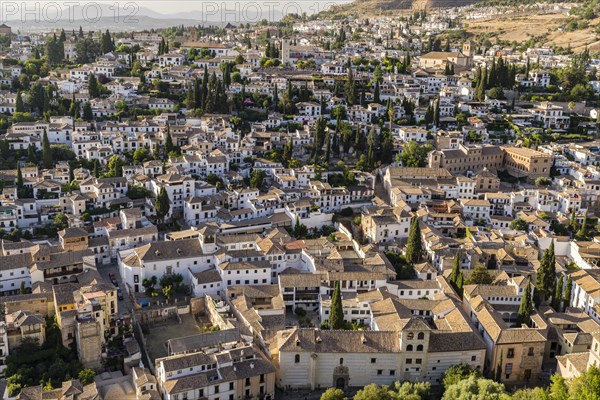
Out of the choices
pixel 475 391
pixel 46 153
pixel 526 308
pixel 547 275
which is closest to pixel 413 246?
pixel 547 275

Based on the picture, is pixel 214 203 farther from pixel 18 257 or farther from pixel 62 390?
pixel 62 390

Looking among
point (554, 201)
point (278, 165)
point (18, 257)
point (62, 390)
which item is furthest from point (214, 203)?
point (554, 201)

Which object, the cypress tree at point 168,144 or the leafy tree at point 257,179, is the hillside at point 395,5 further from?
the leafy tree at point 257,179

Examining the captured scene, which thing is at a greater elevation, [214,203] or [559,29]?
[559,29]

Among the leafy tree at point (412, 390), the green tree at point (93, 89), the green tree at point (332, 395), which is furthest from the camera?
the green tree at point (93, 89)

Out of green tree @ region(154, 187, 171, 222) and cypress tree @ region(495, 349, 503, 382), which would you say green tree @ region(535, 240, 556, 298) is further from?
green tree @ region(154, 187, 171, 222)

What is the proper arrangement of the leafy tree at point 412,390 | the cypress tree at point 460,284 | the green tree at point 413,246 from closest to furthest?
the leafy tree at point 412,390, the cypress tree at point 460,284, the green tree at point 413,246

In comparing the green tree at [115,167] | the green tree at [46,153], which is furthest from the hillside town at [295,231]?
the green tree at [115,167]
